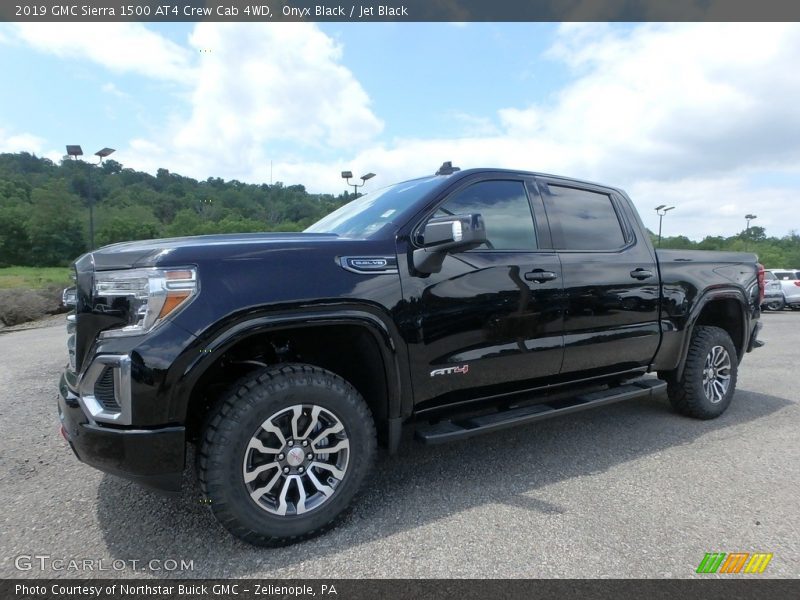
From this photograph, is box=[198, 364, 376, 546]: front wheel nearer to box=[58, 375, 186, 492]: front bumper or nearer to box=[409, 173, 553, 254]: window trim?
box=[58, 375, 186, 492]: front bumper

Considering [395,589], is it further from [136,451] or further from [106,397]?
[106,397]

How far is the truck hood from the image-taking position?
7.09 feet

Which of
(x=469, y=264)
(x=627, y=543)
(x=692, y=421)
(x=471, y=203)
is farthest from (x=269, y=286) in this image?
(x=692, y=421)

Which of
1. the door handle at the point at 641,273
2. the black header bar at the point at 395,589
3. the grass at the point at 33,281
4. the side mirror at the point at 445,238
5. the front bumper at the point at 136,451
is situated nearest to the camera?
the black header bar at the point at 395,589

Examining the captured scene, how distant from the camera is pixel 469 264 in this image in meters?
2.86

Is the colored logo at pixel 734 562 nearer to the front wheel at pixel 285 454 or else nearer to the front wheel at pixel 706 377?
the front wheel at pixel 285 454

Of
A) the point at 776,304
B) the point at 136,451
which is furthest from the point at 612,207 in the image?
the point at 776,304

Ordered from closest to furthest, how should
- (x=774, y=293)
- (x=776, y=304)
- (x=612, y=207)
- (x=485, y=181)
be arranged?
(x=485, y=181)
(x=612, y=207)
(x=774, y=293)
(x=776, y=304)

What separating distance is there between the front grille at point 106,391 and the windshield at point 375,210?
1.38 meters

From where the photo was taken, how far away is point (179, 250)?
2.19m

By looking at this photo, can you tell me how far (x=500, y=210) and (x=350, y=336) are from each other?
1.33 metres

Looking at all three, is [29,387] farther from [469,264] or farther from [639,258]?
[639,258]

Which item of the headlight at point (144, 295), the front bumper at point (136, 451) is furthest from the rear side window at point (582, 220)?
the front bumper at point (136, 451)

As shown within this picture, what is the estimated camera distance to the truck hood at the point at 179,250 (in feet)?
7.09
